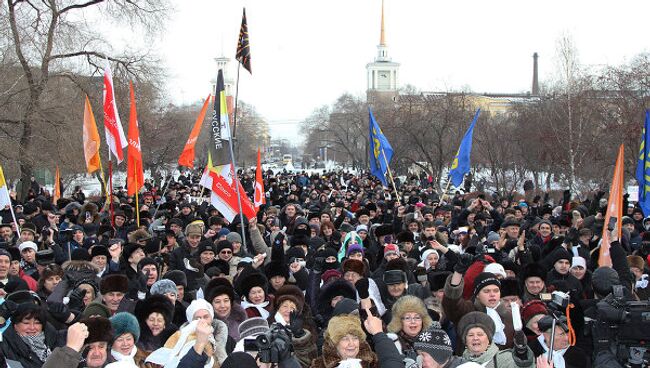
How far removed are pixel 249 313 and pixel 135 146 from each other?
728 centimetres

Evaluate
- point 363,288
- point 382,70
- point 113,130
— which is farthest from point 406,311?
point 382,70

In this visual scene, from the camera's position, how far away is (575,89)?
93.7 ft

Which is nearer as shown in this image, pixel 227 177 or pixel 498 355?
pixel 498 355

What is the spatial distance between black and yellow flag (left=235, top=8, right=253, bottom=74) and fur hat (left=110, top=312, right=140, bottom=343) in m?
14.5

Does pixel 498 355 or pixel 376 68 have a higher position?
pixel 376 68

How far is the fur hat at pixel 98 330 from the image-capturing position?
16.5ft

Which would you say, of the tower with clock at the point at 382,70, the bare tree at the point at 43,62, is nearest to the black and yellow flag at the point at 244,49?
the bare tree at the point at 43,62

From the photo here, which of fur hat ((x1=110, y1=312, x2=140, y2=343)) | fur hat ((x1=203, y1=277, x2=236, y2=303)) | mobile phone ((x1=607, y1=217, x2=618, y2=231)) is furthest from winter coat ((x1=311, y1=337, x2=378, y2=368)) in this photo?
mobile phone ((x1=607, y1=217, x2=618, y2=231))

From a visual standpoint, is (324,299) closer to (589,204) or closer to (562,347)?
(562,347)

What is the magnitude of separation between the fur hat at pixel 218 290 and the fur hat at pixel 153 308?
394 mm

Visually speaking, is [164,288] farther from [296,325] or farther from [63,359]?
[63,359]

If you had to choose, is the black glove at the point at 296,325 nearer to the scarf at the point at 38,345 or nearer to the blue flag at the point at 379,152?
the scarf at the point at 38,345

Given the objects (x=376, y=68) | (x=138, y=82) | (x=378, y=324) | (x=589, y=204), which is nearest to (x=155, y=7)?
(x=138, y=82)

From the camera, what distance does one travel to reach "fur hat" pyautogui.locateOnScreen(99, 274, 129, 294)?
6727mm
